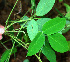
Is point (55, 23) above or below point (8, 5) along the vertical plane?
below

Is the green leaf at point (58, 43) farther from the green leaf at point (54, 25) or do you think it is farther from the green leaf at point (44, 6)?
the green leaf at point (44, 6)

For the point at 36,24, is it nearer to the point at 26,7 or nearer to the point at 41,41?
the point at 41,41

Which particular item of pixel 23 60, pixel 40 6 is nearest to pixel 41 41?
pixel 40 6

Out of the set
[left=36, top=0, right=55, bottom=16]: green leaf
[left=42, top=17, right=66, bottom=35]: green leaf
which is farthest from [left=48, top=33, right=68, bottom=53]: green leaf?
[left=36, top=0, right=55, bottom=16]: green leaf

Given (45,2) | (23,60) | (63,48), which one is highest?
(45,2)

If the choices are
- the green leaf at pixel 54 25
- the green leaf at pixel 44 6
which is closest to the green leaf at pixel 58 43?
the green leaf at pixel 54 25

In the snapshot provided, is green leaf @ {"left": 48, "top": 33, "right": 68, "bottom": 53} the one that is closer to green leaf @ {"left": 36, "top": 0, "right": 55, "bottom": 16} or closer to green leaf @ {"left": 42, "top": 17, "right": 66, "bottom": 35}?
green leaf @ {"left": 42, "top": 17, "right": 66, "bottom": 35}
